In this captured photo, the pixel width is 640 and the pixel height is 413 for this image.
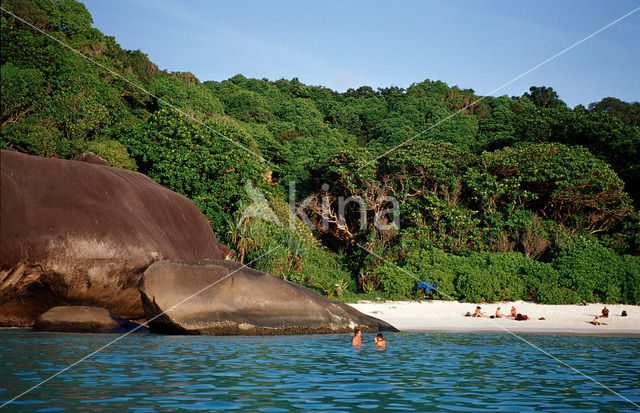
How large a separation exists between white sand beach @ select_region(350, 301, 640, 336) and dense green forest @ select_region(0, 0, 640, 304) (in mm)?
1231

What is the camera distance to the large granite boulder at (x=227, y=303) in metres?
13.6

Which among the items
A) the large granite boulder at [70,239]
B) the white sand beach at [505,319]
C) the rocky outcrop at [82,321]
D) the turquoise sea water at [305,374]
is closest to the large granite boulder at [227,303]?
the turquoise sea water at [305,374]

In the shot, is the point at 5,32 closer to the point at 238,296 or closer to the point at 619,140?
the point at 238,296

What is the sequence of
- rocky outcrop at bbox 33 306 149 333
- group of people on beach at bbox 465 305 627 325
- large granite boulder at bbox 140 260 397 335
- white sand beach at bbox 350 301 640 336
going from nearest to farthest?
1. large granite boulder at bbox 140 260 397 335
2. rocky outcrop at bbox 33 306 149 333
3. white sand beach at bbox 350 301 640 336
4. group of people on beach at bbox 465 305 627 325

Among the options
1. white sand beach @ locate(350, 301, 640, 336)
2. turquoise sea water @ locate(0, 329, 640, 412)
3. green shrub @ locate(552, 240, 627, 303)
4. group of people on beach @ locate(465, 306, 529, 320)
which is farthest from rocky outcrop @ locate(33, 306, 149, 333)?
green shrub @ locate(552, 240, 627, 303)

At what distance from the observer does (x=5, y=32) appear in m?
32.5

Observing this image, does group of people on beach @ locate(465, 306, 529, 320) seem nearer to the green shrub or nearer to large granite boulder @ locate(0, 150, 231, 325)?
the green shrub

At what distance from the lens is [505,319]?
61.8 feet

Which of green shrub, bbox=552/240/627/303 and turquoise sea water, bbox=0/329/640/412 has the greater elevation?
green shrub, bbox=552/240/627/303

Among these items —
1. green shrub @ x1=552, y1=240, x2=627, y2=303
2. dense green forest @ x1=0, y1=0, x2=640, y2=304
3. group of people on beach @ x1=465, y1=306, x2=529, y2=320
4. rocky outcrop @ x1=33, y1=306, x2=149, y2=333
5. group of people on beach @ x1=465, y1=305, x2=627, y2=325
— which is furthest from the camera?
dense green forest @ x1=0, y1=0, x2=640, y2=304

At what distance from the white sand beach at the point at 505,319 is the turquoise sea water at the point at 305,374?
9.97 ft

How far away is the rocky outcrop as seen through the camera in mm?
13883

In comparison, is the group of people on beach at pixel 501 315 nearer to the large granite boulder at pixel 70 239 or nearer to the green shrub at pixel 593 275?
the green shrub at pixel 593 275

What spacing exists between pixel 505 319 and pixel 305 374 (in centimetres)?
1148
